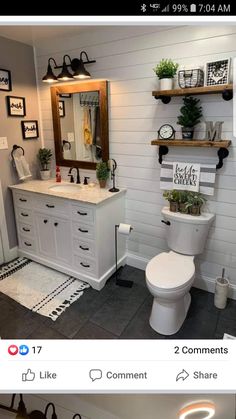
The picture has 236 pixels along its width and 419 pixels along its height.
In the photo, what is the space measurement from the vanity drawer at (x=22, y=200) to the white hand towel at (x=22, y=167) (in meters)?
0.14

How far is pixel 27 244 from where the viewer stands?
2172mm

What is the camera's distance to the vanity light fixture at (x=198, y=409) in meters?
0.49

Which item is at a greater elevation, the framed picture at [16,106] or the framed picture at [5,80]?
the framed picture at [5,80]

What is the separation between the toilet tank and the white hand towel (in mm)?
1226

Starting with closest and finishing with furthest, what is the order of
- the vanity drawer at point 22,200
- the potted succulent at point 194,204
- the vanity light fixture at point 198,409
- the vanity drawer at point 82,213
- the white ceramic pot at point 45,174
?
the vanity light fixture at point 198,409 < the potted succulent at point 194,204 < the vanity drawer at point 82,213 < the vanity drawer at point 22,200 < the white ceramic pot at point 45,174

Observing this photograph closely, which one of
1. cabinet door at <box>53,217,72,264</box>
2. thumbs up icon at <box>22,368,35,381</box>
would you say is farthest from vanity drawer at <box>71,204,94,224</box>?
thumbs up icon at <box>22,368,35,381</box>

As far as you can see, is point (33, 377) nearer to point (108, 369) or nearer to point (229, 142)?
point (108, 369)

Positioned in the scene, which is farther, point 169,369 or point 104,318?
point 104,318

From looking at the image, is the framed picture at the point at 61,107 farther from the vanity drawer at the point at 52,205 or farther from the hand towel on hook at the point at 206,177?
the hand towel on hook at the point at 206,177

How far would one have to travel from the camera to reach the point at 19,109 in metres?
2.04

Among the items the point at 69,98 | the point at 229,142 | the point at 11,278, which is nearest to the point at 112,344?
the point at 229,142

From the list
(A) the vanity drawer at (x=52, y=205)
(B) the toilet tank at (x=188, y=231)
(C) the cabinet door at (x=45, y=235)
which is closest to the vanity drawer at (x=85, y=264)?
(C) the cabinet door at (x=45, y=235)

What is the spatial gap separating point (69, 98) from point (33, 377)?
78.3 inches
